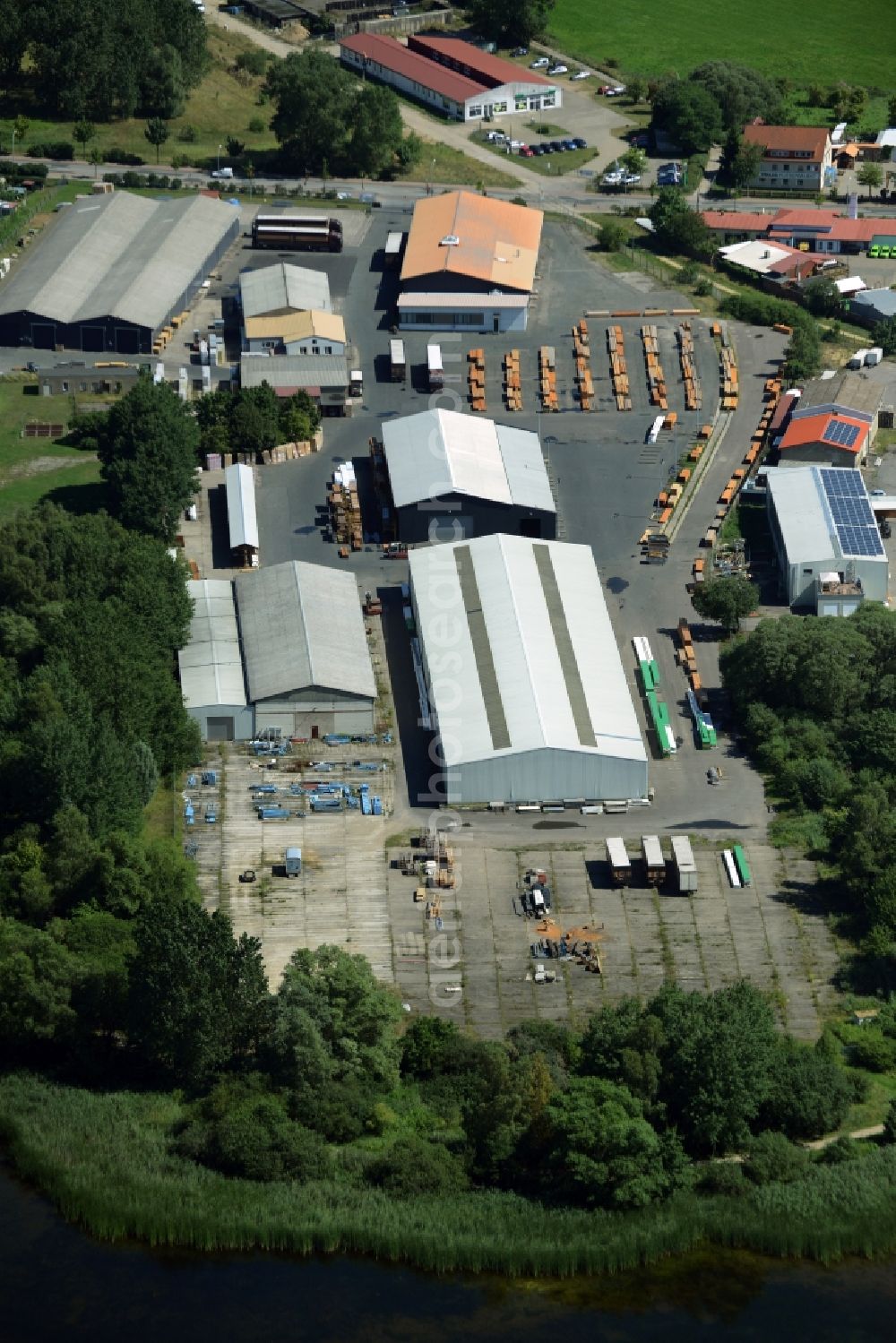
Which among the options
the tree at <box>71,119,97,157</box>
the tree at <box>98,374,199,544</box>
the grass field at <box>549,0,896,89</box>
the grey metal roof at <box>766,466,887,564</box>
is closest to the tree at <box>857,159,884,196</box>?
the grass field at <box>549,0,896,89</box>

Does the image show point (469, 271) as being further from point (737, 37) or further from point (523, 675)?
point (737, 37)

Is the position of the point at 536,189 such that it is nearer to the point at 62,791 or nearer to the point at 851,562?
the point at 851,562

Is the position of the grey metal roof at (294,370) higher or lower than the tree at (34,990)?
higher

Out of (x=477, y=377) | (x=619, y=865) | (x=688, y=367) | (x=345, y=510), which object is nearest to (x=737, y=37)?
(x=688, y=367)

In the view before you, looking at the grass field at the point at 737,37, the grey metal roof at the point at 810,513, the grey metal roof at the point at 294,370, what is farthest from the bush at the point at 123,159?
the grey metal roof at the point at 810,513

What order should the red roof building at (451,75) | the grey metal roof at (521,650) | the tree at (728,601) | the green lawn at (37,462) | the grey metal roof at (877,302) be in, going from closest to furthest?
1. the grey metal roof at (521,650)
2. the tree at (728,601)
3. the green lawn at (37,462)
4. the grey metal roof at (877,302)
5. the red roof building at (451,75)

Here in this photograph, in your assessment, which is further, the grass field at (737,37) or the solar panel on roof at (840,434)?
the grass field at (737,37)

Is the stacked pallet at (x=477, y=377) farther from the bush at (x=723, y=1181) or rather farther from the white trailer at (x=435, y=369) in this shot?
the bush at (x=723, y=1181)
